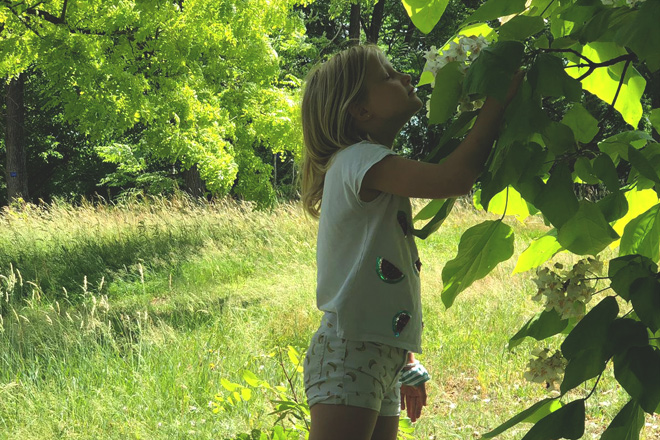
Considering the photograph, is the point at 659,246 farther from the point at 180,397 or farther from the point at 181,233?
the point at 181,233

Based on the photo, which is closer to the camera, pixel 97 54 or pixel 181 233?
pixel 97 54

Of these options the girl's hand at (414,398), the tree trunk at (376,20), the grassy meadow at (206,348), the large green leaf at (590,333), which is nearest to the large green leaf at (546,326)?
the large green leaf at (590,333)

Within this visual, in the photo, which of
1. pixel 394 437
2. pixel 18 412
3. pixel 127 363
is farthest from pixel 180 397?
pixel 394 437

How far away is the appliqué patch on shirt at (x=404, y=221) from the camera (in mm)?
1585

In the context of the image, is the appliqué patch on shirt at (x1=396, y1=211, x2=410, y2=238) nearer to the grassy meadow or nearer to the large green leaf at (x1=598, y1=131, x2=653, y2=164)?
the large green leaf at (x1=598, y1=131, x2=653, y2=164)

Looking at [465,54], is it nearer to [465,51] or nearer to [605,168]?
[465,51]

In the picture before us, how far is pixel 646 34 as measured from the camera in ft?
2.38

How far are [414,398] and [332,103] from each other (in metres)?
0.85

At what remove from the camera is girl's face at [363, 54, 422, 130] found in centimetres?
164

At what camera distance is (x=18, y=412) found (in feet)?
10.5

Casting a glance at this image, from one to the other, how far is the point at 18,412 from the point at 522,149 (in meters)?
3.05

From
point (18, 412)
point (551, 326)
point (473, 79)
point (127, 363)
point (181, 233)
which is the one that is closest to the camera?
point (473, 79)

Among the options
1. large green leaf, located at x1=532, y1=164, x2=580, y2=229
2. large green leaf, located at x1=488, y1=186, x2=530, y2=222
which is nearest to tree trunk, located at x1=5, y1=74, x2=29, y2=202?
large green leaf, located at x1=488, y1=186, x2=530, y2=222

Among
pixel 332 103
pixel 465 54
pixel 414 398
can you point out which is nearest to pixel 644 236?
pixel 465 54
